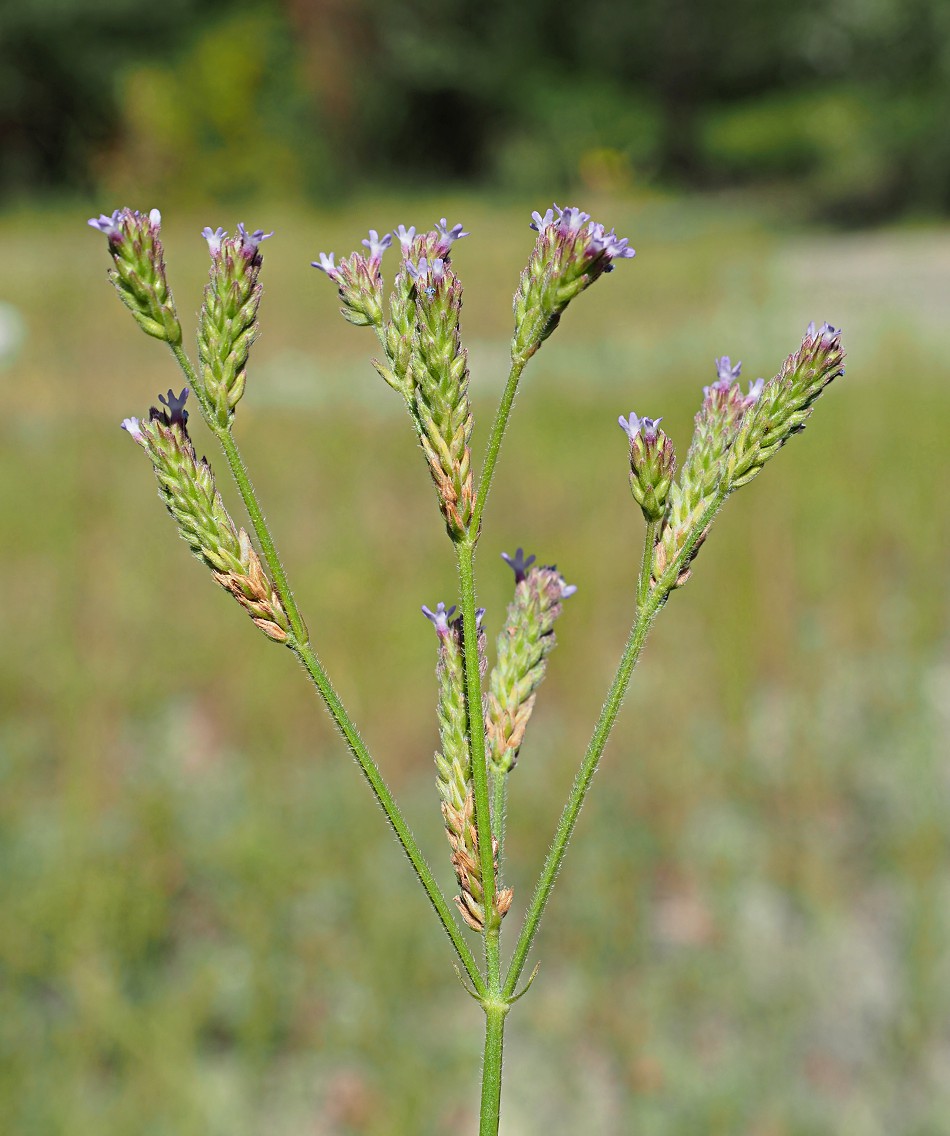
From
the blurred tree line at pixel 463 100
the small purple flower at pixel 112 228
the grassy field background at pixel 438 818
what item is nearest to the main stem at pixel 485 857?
the small purple flower at pixel 112 228

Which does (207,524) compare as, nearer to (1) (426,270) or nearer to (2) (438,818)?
(1) (426,270)

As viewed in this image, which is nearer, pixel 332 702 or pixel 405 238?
pixel 332 702

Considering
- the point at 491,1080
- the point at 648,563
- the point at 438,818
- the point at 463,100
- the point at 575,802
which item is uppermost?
the point at 463,100

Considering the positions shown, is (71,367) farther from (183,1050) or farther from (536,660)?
(536,660)

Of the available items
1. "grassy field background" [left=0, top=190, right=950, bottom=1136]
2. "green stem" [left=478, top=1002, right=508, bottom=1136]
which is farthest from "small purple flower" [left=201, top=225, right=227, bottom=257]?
"grassy field background" [left=0, top=190, right=950, bottom=1136]

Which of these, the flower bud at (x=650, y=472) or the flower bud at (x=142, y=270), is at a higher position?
the flower bud at (x=142, y=270)

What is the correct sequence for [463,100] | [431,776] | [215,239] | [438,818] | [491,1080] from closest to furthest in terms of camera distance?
[491,1080] → [215,239] → [438,818] → [431,776] → [463,100]

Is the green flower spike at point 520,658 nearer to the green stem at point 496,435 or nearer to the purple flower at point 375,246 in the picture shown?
the green stem at point 496,435

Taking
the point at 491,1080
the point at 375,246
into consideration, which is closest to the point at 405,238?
the point at 375,246
